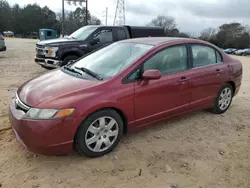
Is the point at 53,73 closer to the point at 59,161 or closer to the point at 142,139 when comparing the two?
the point at 59,161


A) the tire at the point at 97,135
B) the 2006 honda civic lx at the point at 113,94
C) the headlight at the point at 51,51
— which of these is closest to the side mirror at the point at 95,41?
the headlight at the point at 51,51

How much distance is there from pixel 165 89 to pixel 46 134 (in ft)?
6.04

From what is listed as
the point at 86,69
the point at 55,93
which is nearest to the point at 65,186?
the point at 55,93

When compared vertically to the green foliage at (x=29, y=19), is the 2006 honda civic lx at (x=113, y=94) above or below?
below

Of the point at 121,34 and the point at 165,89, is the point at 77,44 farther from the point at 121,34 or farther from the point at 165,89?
the point at 165,89

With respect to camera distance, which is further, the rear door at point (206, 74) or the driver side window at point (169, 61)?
the rear door at point (206, 74)

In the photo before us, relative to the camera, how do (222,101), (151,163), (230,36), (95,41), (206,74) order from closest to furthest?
(151,163)
(206,74)
(222,101)
(95,41)
(230,36)

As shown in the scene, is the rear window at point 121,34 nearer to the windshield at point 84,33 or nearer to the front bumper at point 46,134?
the windshield at point 84,33

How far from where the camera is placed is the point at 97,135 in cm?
330

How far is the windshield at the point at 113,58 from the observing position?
3689 millimetres

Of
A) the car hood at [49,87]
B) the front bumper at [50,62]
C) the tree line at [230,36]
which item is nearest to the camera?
the car hood at [49,87]

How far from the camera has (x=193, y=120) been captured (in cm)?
473

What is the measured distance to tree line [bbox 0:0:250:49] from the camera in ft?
209

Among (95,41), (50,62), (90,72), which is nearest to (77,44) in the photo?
(95,41)
